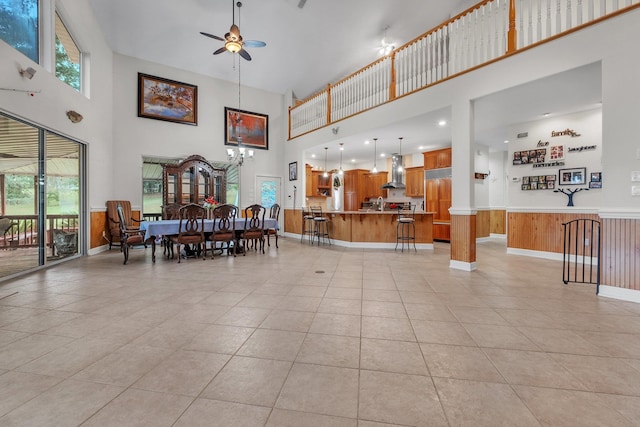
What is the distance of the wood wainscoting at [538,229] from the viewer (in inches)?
218

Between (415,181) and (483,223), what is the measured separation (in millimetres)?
2414

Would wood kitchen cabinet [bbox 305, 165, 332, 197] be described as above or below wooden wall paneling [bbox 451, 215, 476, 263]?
above

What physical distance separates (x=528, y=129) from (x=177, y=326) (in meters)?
7.43

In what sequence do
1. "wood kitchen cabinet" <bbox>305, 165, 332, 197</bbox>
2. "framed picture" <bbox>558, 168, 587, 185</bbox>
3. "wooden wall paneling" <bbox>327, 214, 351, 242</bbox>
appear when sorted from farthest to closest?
"wood kitchen cabinet" <bbox>305, 165, 332, 197</bbox>, "wooden wall paneling" <bbox>327, 214, 351, 242</bbox>, "framed picture" <bbox>558, 168, 587, 185</bbox>

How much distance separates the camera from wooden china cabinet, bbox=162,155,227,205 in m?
7.37

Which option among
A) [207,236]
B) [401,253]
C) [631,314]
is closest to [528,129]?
[401,253]

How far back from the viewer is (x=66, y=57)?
17.1ft

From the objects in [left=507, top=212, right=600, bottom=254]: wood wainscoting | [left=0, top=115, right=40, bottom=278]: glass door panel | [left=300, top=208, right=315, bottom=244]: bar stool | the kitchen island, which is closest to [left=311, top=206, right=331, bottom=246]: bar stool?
[left=300, top=208, right=315, bottom=244]: bar stool

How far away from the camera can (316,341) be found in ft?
6.92

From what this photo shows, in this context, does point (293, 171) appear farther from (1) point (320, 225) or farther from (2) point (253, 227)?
(2) point (253, 227)

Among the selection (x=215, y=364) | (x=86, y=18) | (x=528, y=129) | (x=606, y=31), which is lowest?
(x=215, y=364)

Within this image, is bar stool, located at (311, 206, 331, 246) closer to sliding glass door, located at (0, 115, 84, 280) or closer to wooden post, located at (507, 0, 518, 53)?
wooden post, located at (507, 0, 518, 53)

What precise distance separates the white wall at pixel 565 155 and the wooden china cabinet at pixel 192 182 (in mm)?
7589

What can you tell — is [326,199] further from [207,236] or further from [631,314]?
[631,314]
